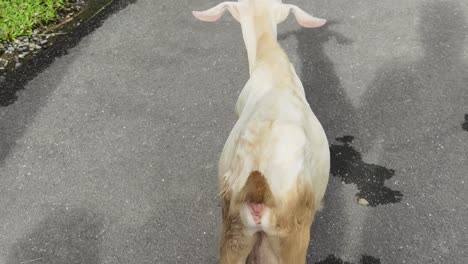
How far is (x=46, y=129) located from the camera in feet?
16.2

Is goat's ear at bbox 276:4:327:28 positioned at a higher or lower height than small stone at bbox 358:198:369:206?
higher

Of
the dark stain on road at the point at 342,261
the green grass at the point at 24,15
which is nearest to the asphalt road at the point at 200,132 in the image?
the dark stain on road at the point at 342,261

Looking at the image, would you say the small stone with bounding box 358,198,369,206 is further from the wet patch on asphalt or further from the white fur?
the wet patch on asphalt

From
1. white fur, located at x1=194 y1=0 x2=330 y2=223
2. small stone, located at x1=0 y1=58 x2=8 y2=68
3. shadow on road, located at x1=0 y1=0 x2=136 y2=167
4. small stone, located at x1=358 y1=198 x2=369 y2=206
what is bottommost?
small stone, located at x1=358 y1=198 x2=369 y2=206

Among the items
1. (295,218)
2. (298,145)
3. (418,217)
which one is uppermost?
(298,145)

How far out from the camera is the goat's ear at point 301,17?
165 inches

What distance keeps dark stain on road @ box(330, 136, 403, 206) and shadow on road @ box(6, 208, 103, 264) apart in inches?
81.1

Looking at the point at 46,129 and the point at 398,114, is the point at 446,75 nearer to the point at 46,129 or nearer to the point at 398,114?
the point at 398,114

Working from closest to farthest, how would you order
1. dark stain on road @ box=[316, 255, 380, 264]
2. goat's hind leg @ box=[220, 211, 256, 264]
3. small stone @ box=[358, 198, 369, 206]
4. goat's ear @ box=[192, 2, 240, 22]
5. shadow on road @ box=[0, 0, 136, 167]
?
1. goat's hind leg @ box=[220, 211, 256, 264]
2. dark stain on road @ box=[316, 255, 380, 264]
3. small stone @ box=[358, 198, 369, 206]
4. goat's ear @ box=[192, 2, 240, 22]
5. shadow on road @ box=[0, 0, 136, 167]

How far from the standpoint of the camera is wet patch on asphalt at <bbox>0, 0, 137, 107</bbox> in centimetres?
538

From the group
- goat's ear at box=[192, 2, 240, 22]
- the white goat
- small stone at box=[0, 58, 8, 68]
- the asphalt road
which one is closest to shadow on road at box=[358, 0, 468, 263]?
the asphalt road

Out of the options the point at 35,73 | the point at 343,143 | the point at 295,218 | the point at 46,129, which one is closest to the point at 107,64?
the point at 35,73

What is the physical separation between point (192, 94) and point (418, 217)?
2.49 meters

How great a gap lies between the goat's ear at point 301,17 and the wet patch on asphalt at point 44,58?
2.73 m
